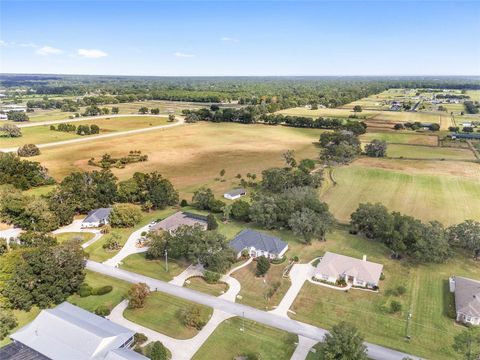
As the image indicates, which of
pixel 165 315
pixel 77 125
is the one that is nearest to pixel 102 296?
pixel 165 315

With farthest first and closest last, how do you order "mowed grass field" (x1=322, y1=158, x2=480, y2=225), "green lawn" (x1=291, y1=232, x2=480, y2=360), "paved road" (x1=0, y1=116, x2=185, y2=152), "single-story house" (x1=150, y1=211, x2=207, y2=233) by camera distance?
"paved road" (x1=0, y1=116, x2=185, y2=152) < "mowed grass field" (x1=322, y1=158, x2=480, y2=225) < "single-story house" (x1=150, y1=211, x2=207, y2=233) < "green lawn" (x1=291, y1=232, x2=480, y2=360)

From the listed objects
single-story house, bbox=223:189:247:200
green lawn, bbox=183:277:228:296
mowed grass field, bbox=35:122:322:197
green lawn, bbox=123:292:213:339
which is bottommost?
green lawn, bbox=123:292:213:339

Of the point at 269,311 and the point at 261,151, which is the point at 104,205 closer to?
the point at 269,311

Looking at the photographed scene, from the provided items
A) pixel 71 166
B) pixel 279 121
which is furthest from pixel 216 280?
pixel 279 121

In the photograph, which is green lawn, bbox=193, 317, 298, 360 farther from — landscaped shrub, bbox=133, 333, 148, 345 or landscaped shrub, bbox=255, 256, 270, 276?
landscaped shrub, bbox=255, 256, 270, 276

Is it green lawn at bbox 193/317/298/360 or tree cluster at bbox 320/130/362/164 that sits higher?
tree cluster at bbox 320/130/362/164

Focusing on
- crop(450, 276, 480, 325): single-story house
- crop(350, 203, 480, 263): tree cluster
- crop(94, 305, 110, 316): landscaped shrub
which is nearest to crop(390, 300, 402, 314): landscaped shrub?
crop(450, 276, 480, 325): single-story house
